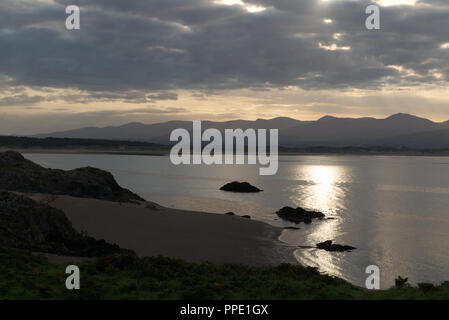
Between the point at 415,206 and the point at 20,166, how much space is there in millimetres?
46470

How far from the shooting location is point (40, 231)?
24.0m

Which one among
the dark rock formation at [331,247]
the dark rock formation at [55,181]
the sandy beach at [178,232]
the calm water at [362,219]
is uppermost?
the dark rock formation at [55,181]

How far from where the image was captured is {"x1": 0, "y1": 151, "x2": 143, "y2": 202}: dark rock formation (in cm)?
4131

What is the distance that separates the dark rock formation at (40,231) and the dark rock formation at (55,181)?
16.7 m

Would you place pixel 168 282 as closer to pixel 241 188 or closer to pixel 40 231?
pixel 40 231

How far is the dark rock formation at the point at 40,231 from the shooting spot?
22.5 metres

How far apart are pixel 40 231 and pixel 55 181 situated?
2031cm

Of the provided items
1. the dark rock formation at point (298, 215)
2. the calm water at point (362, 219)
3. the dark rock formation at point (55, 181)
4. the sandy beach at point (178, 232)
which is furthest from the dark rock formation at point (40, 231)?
the dark rock formation at point (298, 215)

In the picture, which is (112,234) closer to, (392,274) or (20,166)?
(392,274)

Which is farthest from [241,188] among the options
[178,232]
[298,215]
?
[178,232]

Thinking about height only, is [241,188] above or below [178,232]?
below

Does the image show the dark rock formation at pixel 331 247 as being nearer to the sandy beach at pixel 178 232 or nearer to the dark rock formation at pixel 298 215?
the sandy beach at pixel 178 232

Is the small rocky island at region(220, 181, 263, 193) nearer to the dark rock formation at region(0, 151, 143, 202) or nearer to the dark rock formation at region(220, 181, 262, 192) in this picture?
the dark rock formation at region(220, 181, 262, 192)
